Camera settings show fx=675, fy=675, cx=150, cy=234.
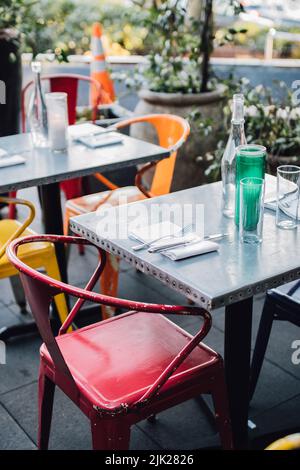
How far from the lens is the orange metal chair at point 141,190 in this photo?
2.95 m

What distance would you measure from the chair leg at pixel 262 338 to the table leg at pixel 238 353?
0.35 meters

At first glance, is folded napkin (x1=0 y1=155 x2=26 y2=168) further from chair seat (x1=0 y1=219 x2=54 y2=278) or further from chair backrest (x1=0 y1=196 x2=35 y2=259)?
chair seat (x1=0 y1=219 x2=54 y2=278)

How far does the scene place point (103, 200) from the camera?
10.3 feet

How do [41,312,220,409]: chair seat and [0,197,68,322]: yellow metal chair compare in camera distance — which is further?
[0,197,68,322]: yellow metal chair

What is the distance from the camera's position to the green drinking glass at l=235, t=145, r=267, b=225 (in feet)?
6.51

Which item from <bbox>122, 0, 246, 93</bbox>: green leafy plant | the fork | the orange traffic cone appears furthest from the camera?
the orange traffic cone

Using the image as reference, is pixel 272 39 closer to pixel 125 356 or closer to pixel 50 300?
pixel 125 356

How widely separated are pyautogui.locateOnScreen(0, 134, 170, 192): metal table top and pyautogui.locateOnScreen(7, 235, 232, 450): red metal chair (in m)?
0.53

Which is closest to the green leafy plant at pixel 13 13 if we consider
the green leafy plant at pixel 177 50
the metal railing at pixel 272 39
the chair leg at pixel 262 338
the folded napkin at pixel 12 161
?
the green leafy plant at pixel 177 50

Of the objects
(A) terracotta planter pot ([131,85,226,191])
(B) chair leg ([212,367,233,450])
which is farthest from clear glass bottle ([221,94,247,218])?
(A) terracotta planter pot ([131,85,226,191])

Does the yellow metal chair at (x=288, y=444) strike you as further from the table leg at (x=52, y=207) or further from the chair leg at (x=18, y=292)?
the chair leg at (x=18, y=292)

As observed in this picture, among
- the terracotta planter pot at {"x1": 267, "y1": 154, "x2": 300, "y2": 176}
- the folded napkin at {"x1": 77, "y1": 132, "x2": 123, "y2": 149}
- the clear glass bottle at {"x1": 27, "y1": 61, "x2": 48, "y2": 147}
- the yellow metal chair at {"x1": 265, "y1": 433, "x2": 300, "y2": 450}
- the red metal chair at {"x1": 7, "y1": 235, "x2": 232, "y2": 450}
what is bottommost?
the red metal chair at {"x1": 7, "y1": 235, "x2": 232, "y2": 450}

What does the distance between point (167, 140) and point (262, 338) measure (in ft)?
3.90

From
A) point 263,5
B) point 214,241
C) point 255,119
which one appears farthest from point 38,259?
point 263,5
